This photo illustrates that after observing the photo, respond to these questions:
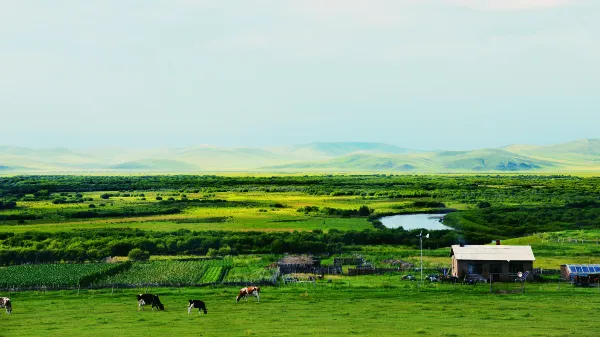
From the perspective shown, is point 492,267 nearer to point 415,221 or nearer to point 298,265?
point 298,265

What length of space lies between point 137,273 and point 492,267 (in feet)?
76.3

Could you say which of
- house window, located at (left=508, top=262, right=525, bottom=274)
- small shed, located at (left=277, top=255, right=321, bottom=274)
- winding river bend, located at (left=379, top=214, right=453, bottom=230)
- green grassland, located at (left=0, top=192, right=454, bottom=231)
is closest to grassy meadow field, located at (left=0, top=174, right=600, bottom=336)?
green grassland, located at (left=0, top=192, right=454, bottom=231)

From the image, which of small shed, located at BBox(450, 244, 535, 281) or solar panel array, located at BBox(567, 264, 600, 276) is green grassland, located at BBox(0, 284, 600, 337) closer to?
solar panel array, located at BBox(567, 264, 600, 276)

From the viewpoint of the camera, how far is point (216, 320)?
94.0 feet

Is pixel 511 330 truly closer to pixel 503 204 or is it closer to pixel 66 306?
pixel 66 306

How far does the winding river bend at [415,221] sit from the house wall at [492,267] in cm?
3492

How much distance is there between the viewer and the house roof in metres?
42.0

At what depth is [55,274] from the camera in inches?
1813

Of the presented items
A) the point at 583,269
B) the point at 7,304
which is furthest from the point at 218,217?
the point at 7,304

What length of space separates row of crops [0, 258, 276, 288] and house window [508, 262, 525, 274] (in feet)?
47.7

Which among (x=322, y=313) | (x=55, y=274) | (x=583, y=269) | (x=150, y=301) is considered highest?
(x=583, y=269)

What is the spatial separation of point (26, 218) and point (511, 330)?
243 ft

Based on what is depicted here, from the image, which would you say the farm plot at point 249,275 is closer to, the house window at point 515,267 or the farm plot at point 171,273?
the farm plot at point 171,273

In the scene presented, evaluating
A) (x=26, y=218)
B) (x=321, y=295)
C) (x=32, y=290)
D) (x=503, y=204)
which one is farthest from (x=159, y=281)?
(x=503, y=204)
